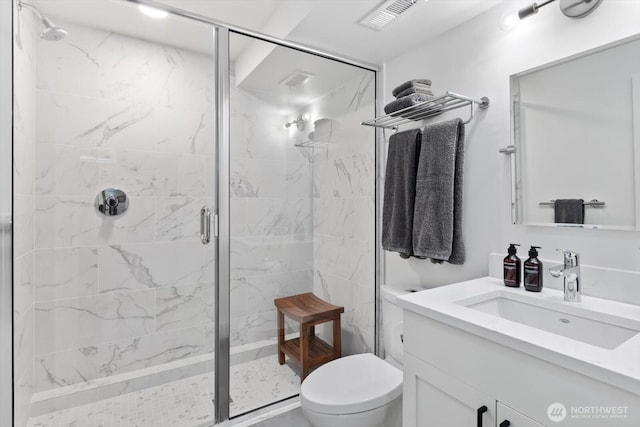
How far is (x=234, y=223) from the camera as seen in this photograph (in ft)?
5.34

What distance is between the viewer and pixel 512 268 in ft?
4.07

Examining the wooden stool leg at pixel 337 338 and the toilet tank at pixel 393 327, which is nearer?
the toilet tank at pixel 393 327

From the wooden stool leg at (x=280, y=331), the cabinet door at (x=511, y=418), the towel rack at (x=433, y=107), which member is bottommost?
the wooden stool leg at (x=280, y=331)

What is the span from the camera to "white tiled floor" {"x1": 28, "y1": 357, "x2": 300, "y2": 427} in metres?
1.62

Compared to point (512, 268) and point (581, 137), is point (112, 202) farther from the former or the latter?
point (581, 137)

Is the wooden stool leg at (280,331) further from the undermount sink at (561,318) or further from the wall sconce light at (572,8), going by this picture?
the wall sconce light at (572,8)

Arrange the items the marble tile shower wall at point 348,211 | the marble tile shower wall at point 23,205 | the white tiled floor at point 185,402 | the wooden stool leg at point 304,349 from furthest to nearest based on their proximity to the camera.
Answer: the marble tile shower wall at point 348,211, the wooden stool leg at point 304,349, the white tiled floor at point 185,402, the marble tile shower wall at point 23,205

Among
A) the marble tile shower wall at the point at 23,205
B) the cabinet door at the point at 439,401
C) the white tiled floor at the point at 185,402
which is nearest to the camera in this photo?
the cabinet door at the point at 439,401

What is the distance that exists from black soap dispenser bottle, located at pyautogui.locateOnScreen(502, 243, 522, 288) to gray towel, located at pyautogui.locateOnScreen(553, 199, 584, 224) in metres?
0.19

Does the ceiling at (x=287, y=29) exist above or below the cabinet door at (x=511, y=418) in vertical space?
above

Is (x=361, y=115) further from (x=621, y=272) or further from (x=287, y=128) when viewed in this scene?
(x=621, y=272)

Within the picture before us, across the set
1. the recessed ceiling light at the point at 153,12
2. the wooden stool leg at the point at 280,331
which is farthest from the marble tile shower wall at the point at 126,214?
the wooden stool leg at the point at 280,331

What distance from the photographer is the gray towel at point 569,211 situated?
115 cm

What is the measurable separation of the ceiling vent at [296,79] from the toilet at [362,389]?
1214 millimetres
